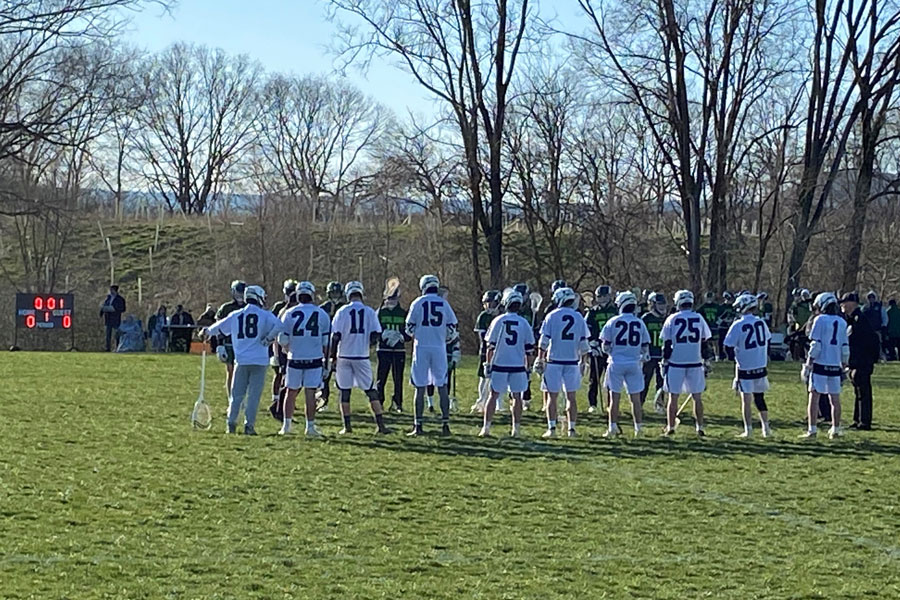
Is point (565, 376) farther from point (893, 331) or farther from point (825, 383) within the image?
point (893, 331)

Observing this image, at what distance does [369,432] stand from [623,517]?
6.72m

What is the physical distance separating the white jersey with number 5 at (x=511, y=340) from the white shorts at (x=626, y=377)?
48.5 inches

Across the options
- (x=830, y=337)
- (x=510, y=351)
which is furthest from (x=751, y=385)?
(x=510, y=351)

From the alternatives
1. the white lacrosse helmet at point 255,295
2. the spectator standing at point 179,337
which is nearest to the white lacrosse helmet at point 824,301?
the white lacrosse helmet at point 255,295

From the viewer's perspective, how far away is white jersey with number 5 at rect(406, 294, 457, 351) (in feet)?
56.3

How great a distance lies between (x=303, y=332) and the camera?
55.7 ft

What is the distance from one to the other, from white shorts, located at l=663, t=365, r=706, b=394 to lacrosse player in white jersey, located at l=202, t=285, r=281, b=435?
16.9 ft

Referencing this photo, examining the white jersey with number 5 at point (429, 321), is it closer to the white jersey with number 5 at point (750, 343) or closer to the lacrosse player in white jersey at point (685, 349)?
the lacrosse player in white jersey at point (685, 349)

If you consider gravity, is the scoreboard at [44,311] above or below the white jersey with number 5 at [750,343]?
above

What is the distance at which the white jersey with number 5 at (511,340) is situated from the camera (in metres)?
17.1

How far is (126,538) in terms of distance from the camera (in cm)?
1014

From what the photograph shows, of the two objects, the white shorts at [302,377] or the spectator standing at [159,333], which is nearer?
the white shorts at [302,377]

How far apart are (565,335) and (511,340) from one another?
71 cm

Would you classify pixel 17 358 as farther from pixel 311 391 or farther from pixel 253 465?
pixel 253 465
